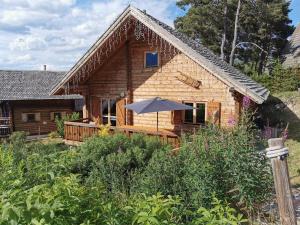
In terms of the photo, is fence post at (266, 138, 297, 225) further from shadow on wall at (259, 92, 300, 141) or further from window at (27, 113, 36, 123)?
window at (27, 113, 36, 123)

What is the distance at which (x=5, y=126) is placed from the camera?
88.7 ft

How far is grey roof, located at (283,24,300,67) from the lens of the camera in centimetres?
2620

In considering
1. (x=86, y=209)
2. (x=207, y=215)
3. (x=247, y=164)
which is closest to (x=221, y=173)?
(x=247, y=164)

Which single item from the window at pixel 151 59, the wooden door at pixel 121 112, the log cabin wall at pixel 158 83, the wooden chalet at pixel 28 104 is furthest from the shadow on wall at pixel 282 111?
the wooden chalet at pixel 28 104

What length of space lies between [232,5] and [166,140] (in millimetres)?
25540

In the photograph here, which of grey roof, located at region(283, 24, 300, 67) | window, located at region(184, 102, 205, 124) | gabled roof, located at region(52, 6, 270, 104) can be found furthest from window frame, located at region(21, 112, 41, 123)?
grey roof, located at region(283, 24, 300, 67)

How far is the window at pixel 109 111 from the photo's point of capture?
1680 centimetres

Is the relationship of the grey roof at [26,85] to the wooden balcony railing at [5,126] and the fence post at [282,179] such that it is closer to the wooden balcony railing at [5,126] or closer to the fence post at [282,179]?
the wooden balcony railing at [5,126]

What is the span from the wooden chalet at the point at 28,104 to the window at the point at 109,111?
38.8ft

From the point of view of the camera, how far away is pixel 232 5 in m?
32.8

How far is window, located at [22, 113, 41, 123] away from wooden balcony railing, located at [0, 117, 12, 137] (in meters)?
1.29

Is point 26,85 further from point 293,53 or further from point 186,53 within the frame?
point 293,53

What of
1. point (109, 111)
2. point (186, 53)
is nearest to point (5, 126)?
point (109, 111)

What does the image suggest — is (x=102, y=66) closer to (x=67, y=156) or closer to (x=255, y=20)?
(x=67, y=156)
